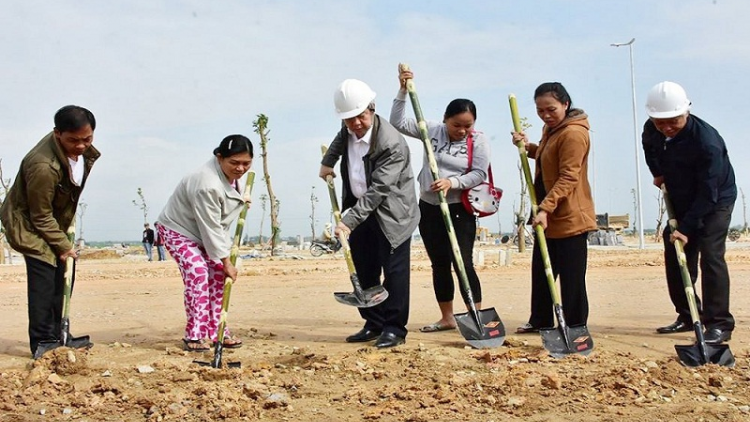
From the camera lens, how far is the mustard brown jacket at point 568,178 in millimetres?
5266

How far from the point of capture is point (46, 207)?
5242 mm

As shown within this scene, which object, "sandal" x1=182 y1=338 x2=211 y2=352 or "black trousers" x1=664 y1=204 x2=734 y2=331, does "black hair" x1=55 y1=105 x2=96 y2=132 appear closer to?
"sandal" x1=182 y1=338 x2=211 y2=352

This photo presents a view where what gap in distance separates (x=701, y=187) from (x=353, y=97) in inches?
101

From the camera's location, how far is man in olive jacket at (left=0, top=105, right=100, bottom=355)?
5.14m

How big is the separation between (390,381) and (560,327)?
1.42 m

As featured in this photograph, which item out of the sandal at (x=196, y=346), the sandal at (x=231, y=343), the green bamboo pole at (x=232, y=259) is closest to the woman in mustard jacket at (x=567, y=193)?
the green bamboo pole at (x=232, y=259)

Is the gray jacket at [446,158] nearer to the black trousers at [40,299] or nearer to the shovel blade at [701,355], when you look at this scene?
the shovel blade at [701,355]

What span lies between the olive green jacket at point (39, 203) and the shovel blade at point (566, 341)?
3447 millimetres

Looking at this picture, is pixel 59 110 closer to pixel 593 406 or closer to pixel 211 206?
pixel 211 206

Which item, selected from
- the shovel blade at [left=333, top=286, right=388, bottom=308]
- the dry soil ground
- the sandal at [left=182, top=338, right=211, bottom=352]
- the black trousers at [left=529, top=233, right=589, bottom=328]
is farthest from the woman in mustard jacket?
the sandal at [left=182, top=338, right=211, bottom=352]

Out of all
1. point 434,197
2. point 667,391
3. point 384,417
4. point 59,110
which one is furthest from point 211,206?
point 667,391

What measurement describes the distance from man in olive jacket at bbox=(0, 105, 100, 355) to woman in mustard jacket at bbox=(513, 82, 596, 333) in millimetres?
3255

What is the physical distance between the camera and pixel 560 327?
5.17 m

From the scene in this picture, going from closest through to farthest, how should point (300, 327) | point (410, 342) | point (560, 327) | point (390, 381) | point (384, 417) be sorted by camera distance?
point (384, 417) → point (390, 381) → point (560, 327) → point (410, 342) → point (300, 327)
